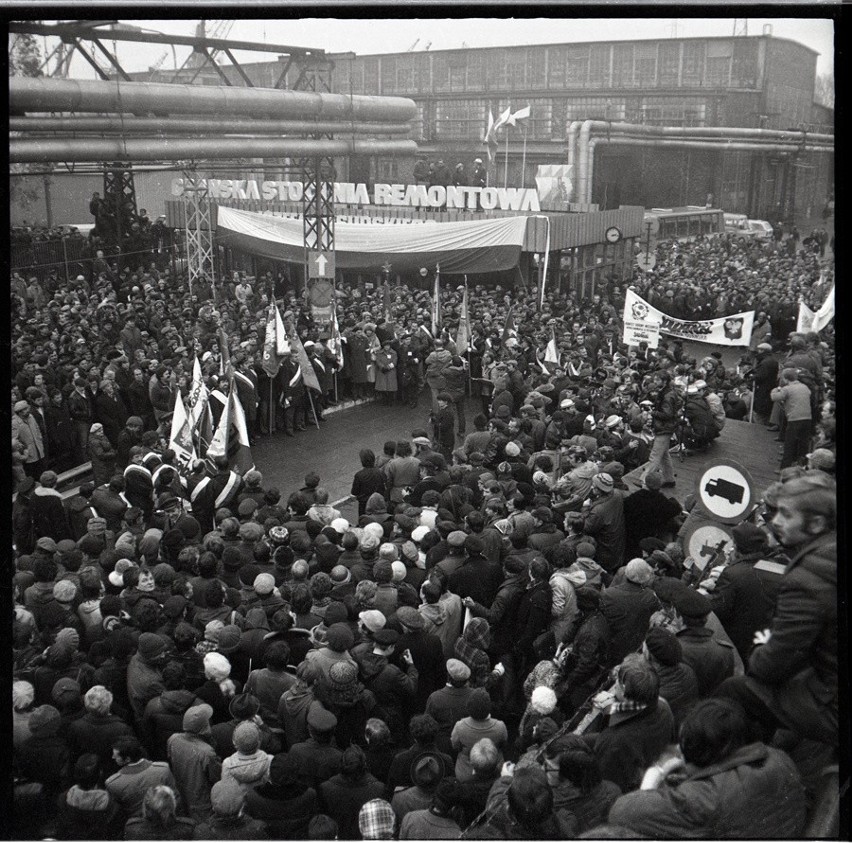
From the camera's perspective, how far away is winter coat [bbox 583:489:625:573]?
8062 millimetres

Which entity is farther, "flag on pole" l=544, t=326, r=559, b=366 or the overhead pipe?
the overhead pipe

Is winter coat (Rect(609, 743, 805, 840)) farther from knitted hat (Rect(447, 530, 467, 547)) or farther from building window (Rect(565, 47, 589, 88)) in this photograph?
building window (Rect(565, 47, 589, 88))

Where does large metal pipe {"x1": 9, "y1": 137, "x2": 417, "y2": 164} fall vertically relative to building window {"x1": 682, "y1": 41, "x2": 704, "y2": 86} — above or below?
below

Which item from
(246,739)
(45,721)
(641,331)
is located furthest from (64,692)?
(641,331)

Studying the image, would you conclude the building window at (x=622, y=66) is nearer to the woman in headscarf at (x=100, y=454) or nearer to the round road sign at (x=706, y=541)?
the woman in headscarf at (x=100, y=454)

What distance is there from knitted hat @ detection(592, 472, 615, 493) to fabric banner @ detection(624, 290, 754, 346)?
505 cm

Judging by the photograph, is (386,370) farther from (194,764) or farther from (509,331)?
(194,764)

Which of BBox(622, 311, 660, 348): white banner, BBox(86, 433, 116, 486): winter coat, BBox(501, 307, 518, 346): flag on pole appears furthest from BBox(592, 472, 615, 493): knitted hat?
BBox(501, 307, 518, 346): flag on pole

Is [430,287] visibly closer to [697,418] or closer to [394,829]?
[697,418]

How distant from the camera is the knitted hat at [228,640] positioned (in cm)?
598

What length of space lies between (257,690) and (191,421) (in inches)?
194

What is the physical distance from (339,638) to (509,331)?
12.1 meters

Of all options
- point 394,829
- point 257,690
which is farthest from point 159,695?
point 394,829

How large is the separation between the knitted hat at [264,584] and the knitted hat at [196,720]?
1.31m
